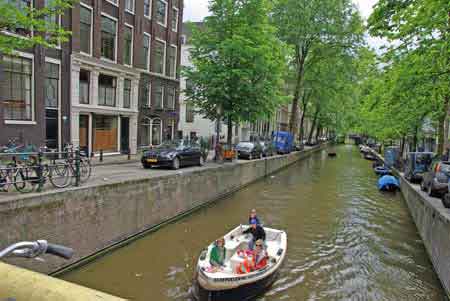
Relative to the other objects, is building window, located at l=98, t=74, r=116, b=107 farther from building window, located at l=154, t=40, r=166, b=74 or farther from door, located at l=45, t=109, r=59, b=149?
building window, located at l=154, t=40, r=166, b=74

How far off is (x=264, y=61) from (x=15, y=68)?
13.3 metres

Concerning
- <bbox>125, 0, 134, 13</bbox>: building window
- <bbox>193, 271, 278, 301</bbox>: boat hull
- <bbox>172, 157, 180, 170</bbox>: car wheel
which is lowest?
<bbox>193, 271, 278, 301</bbox>: boat hull

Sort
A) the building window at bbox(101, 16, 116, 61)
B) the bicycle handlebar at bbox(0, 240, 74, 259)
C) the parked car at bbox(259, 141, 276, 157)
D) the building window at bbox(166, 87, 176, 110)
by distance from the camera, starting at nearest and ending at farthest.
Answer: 1. the bicycle handlebar at bbox(0, 240, 74, 259)
2. the building window at bbox(101, 16, 116, 61)
3. the building window at bbox(166, 87, 176, 110)
4. the parked car at bbox(259, 141, 276, 157)

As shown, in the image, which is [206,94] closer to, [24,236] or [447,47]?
[447,47]

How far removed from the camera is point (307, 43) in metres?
38.2

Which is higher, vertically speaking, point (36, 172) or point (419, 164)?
point (36, 172)

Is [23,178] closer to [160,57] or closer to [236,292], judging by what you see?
[236,292]

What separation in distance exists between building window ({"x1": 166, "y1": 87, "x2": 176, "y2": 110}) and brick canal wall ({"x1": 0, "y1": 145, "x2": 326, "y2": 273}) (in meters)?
14.2

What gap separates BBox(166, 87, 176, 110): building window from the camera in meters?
30.3

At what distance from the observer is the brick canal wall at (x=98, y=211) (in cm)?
796

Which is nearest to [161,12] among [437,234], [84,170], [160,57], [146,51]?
[160,57]

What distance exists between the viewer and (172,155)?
16.6m

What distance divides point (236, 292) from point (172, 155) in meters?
9.61

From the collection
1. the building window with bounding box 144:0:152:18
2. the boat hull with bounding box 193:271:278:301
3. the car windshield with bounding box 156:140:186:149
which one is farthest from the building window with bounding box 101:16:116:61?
the boat hull with bounding box 193:271:278:301
